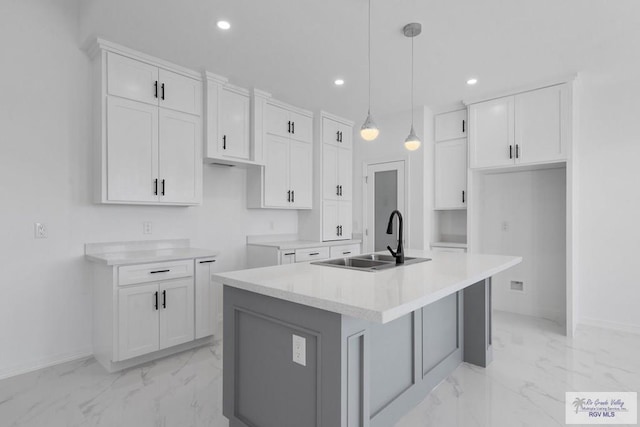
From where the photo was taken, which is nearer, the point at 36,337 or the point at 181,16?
the point at 181,16

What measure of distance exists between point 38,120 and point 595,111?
547 cm

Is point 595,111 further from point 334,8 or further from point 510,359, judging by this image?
point 334,8

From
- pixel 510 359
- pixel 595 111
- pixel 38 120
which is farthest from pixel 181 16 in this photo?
pixel 595 111

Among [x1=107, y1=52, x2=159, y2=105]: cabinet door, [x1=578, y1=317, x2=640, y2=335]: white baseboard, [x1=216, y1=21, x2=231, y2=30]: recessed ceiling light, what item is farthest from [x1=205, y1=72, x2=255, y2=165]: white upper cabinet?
[x1=578, y1=317, x2=640, y2=335]: white baseboard

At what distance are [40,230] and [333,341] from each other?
2.74 meters

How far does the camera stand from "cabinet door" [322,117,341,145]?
475 cm

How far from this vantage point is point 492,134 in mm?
4027

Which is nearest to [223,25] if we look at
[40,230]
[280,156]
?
[280,156]

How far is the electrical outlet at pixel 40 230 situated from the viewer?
2744mm

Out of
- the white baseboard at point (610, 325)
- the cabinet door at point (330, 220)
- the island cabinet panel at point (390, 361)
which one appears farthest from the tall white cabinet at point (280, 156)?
the white baseboard at point (610, 325)

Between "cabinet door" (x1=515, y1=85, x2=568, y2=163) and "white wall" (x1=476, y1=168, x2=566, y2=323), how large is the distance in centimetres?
55

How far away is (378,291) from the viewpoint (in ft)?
4.89

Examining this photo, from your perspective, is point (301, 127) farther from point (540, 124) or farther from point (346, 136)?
point (540, 124)

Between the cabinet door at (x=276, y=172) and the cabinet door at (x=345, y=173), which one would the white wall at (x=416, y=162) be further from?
the cabinet door at (x=276, y=172)
